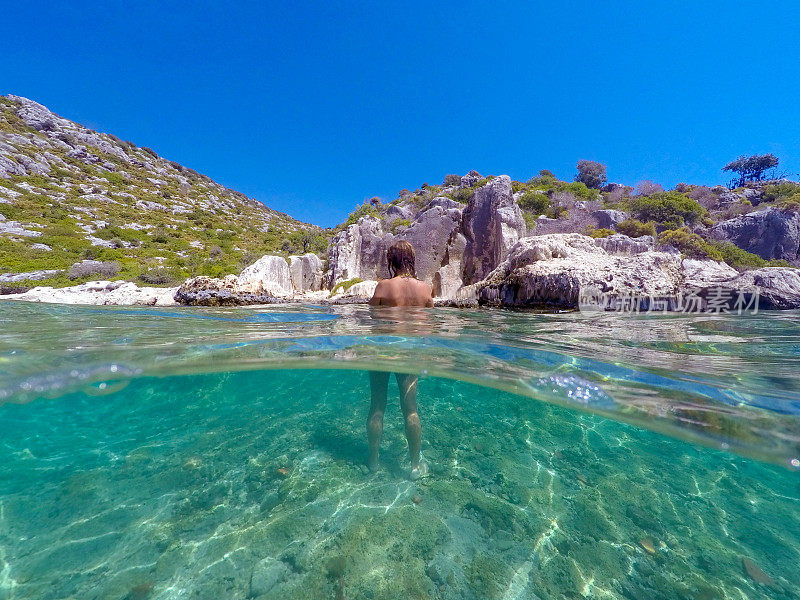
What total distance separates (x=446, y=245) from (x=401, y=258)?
1830cm

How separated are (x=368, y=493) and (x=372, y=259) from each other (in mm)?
21618

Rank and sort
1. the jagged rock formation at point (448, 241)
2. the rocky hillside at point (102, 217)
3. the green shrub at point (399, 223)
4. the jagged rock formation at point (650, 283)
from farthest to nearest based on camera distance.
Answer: the green shrub at point (399, 223) < the rocky hillside at point (102, 217) < the jagged rock formation at point (448, 241) < the jagged rock formation at point (650, 283)

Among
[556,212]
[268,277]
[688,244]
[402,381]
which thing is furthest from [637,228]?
[268,277]

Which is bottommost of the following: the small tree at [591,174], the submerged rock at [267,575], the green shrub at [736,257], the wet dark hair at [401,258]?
the submerged rock at [267,575]

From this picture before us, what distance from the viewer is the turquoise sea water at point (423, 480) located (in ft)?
9.16

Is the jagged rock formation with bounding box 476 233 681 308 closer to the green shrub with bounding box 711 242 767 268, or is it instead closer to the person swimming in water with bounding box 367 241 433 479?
the person swimming in water with bounding box 367 241 433 479

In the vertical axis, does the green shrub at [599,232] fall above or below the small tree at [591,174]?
below

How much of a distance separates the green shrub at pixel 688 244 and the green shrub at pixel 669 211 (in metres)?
5.00

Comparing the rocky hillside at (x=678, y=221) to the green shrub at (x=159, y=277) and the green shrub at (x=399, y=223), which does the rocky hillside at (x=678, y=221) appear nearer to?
the green shrub at (x=399, y=223)

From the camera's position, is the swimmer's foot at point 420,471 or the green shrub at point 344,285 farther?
the green shrub at point 344,285

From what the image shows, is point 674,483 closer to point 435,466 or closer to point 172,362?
point 435,466

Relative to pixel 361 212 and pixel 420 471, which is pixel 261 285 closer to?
pixel 420 471

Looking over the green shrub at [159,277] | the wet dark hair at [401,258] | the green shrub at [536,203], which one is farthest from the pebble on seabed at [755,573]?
the green shrub at [536,203]

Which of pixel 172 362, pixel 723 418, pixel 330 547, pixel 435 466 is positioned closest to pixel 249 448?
pixel 172 362
